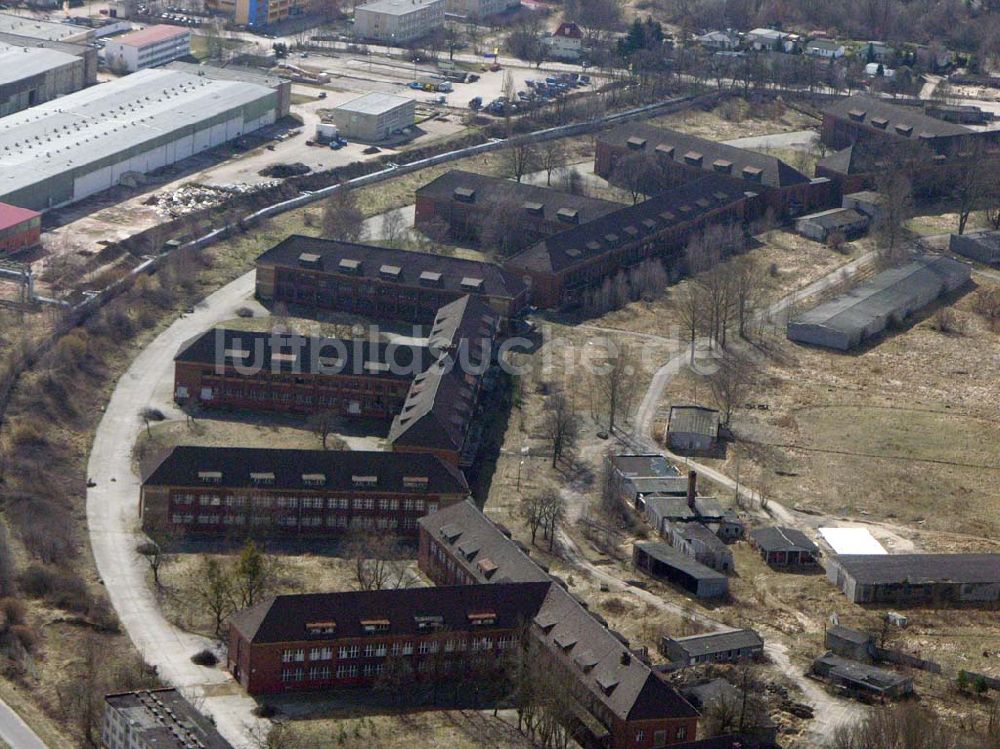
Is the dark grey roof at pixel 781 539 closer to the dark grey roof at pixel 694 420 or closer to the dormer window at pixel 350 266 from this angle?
the dark grey roof at pixel 694 420

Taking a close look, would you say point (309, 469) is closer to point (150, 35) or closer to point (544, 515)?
point (544, 515)

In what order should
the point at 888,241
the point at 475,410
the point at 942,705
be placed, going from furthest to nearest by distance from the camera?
1. the point at 888,241
2. the point at 475,410
3. the point at 942,705

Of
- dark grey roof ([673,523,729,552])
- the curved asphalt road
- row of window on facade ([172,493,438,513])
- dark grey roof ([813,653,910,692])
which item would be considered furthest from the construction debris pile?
dark grey roof ([813,653,910,692])

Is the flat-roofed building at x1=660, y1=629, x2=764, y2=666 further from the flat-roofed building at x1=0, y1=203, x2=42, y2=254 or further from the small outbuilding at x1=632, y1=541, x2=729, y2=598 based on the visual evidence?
the flat-roofed building at x1=0, y1=203, x2=42, y2=254

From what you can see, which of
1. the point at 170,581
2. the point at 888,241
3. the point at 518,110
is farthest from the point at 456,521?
the point at 518,110

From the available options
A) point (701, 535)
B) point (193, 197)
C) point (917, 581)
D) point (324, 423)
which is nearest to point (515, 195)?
point (193, 197)

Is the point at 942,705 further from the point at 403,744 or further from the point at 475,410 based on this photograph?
the point at 475,410
